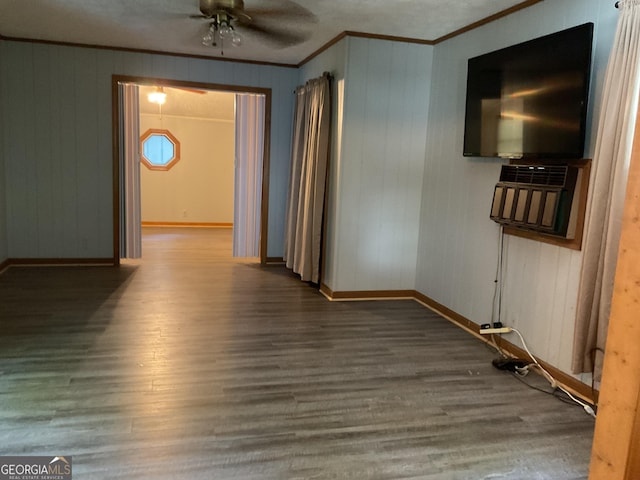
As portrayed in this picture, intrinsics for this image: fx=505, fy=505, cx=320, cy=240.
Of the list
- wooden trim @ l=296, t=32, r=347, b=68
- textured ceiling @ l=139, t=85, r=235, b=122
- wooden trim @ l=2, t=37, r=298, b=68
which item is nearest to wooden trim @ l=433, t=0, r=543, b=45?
wooden trim @ l=296, t=32, r=347, b=68

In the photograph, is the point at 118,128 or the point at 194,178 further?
the point at 194,178

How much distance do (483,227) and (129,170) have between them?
4.05 m

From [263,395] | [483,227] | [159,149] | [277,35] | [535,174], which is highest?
[277,35]

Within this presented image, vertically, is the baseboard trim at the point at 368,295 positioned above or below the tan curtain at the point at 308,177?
below

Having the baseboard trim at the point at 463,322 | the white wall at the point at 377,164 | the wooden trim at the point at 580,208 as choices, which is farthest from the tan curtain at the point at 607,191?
the white wall at the point at 377,164

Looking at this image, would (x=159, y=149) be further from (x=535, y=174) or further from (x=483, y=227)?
(x=535, y=174)

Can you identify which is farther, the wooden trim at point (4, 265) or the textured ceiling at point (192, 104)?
the textured ceiling at point (192, 104)

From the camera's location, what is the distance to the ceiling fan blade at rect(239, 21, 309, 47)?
Answer: 13.1 feet

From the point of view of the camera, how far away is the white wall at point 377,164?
4547mm

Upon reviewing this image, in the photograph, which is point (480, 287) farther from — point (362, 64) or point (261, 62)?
point (261, 62)

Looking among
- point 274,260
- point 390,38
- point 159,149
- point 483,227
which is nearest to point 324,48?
point 390,38

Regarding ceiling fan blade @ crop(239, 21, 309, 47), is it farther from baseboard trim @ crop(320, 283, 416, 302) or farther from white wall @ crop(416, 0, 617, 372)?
baseboard trim @ crop(320, 283, 416, 302)

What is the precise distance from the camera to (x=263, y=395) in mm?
2785

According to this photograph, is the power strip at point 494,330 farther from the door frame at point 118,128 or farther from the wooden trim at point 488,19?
the door frame at point 118,128
